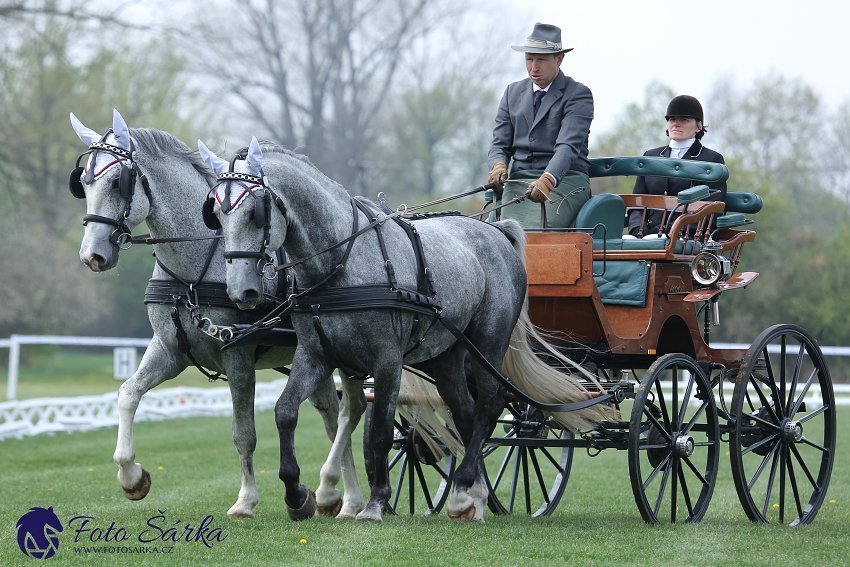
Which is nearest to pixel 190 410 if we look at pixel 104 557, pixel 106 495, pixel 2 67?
pixel 106 495

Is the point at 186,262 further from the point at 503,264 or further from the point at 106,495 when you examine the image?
the point at 106,495

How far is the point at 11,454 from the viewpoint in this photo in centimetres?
1153

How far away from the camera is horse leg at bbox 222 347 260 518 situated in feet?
20.1

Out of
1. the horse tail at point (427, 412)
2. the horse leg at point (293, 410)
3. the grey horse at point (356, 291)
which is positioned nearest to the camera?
the grey horse at point (356, 291)

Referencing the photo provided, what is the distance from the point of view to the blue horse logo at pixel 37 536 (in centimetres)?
507

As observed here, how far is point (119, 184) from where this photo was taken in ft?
18.5

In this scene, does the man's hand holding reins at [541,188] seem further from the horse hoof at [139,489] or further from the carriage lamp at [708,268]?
the horse hoof at [139,489]

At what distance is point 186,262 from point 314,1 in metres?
33.5

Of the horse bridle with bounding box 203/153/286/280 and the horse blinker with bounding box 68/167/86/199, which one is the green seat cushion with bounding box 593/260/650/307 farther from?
the horse blinker with bounding box 68/167/86/199

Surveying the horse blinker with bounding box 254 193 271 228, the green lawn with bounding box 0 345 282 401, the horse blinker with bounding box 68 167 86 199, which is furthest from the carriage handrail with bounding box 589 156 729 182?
the green lawn with bounding box 0 345 282 401

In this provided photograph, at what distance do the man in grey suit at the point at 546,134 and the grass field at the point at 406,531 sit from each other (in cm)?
200

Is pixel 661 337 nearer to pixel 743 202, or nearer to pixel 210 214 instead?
pixel 743 202

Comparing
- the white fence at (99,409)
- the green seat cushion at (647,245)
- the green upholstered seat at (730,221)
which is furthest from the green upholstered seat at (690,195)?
the white fence at (99,409)

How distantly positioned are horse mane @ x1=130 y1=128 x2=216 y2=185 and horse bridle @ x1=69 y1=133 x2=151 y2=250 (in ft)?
0.70
